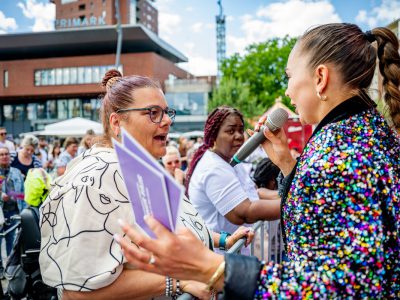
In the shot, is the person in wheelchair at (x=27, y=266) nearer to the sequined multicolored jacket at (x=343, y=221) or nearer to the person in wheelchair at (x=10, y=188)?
the sequined multicolored jacket at (x=343, y=221)

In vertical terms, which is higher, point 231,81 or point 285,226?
point 231,81

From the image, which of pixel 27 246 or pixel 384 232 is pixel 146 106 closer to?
pixel 384 232

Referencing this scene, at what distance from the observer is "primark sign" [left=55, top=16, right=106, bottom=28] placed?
68.8 metres

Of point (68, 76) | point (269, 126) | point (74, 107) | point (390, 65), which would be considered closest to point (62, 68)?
point (68, 76)

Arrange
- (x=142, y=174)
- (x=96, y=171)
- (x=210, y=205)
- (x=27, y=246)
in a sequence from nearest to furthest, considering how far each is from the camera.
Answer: (x=142, y=174) → (x=96, y=171) → (x=210, y=205) → (x=27, y=246)

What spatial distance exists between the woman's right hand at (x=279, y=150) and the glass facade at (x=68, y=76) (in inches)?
1894

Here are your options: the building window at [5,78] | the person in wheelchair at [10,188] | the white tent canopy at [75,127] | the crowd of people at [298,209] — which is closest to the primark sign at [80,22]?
the building window at [5,78]

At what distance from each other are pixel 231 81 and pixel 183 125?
11.9 metres

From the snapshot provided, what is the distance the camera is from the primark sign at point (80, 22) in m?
68.8

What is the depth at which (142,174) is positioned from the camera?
0.96m

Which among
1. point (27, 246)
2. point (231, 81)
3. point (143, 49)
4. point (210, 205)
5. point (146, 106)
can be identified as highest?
point (143, 49)

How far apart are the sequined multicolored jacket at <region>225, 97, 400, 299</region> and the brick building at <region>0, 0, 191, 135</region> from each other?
150 ft

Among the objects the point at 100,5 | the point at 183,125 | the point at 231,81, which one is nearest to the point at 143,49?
the point at 183,125

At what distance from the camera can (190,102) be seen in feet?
162
